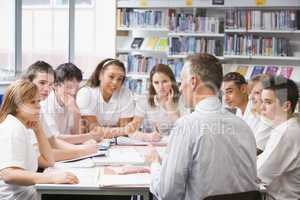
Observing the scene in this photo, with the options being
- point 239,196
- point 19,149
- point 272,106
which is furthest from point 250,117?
point 19,149

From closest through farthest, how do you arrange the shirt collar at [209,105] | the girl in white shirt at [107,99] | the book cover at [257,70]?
the shirt collar at [209,105] → the girl in white shirt at [107,99] → the book cover at [257,70]

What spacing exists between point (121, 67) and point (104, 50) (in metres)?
3.69

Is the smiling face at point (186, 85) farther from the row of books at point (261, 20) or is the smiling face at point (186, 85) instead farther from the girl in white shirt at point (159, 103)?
the row of books at point (261, 20)

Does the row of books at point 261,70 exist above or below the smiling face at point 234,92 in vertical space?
above

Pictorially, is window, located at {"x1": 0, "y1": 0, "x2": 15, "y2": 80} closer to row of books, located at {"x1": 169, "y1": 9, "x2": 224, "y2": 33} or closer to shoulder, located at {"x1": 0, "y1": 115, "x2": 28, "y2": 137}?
row of books, located at {"x1": 169, "y1": 9, "x2": 224, "y2": 33}

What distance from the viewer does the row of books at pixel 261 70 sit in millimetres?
5848

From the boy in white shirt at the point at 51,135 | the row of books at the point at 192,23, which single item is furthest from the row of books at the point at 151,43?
the boy in white shirt at the point at 51,135

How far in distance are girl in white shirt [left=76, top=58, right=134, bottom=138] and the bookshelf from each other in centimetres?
201

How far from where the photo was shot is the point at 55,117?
3.36 m

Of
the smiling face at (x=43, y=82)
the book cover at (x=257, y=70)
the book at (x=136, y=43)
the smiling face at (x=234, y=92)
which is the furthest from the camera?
the book at (x=136, y=43)

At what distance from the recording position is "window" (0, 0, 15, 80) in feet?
18.4

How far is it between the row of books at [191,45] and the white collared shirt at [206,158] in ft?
13.8

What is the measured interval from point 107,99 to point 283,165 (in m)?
2.03

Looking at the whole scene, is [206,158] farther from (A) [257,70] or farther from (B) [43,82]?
(A) [257,70]
